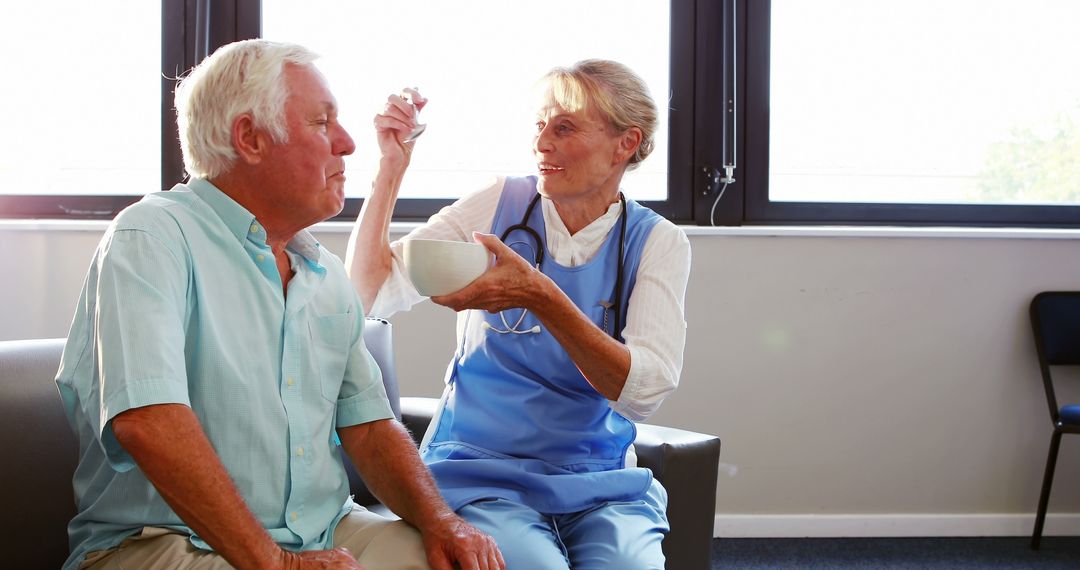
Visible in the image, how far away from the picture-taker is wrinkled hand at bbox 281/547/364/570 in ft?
3.93

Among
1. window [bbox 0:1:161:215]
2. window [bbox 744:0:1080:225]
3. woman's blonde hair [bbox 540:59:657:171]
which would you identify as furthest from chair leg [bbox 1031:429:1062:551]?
window [bbox 0:1:161:215]

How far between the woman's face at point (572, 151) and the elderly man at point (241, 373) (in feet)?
1.51

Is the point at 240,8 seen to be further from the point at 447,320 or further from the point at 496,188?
the point at 496,188

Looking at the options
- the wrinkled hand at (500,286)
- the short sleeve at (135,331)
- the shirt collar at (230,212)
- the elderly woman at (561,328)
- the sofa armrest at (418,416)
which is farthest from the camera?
the sofa armrest at (418,416)

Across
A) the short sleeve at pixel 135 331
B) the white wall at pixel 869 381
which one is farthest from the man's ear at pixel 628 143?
the white wall at pixel 869 381

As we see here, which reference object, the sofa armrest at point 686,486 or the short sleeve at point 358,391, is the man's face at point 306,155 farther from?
the sofa armrest at point 686,486

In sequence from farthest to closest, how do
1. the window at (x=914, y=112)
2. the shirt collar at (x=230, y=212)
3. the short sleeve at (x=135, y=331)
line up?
the window at (x=914, y=112)
the shirt collar at (x=230, y=212)
the short sleeve at (x=135, y=331)

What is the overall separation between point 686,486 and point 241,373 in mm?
880

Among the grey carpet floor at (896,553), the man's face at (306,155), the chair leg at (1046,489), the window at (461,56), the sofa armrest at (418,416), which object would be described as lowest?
the grey carpet floor at (896,553)

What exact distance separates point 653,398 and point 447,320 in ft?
4.79

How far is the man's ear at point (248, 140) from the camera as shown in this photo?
1.32 meters

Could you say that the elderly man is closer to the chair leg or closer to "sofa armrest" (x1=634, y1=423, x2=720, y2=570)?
"sofa armrest" (x1=634, y1=423, x2=720, y2=570)

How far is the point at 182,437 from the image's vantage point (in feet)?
3.70

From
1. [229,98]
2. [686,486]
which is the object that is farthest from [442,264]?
[686,486]
